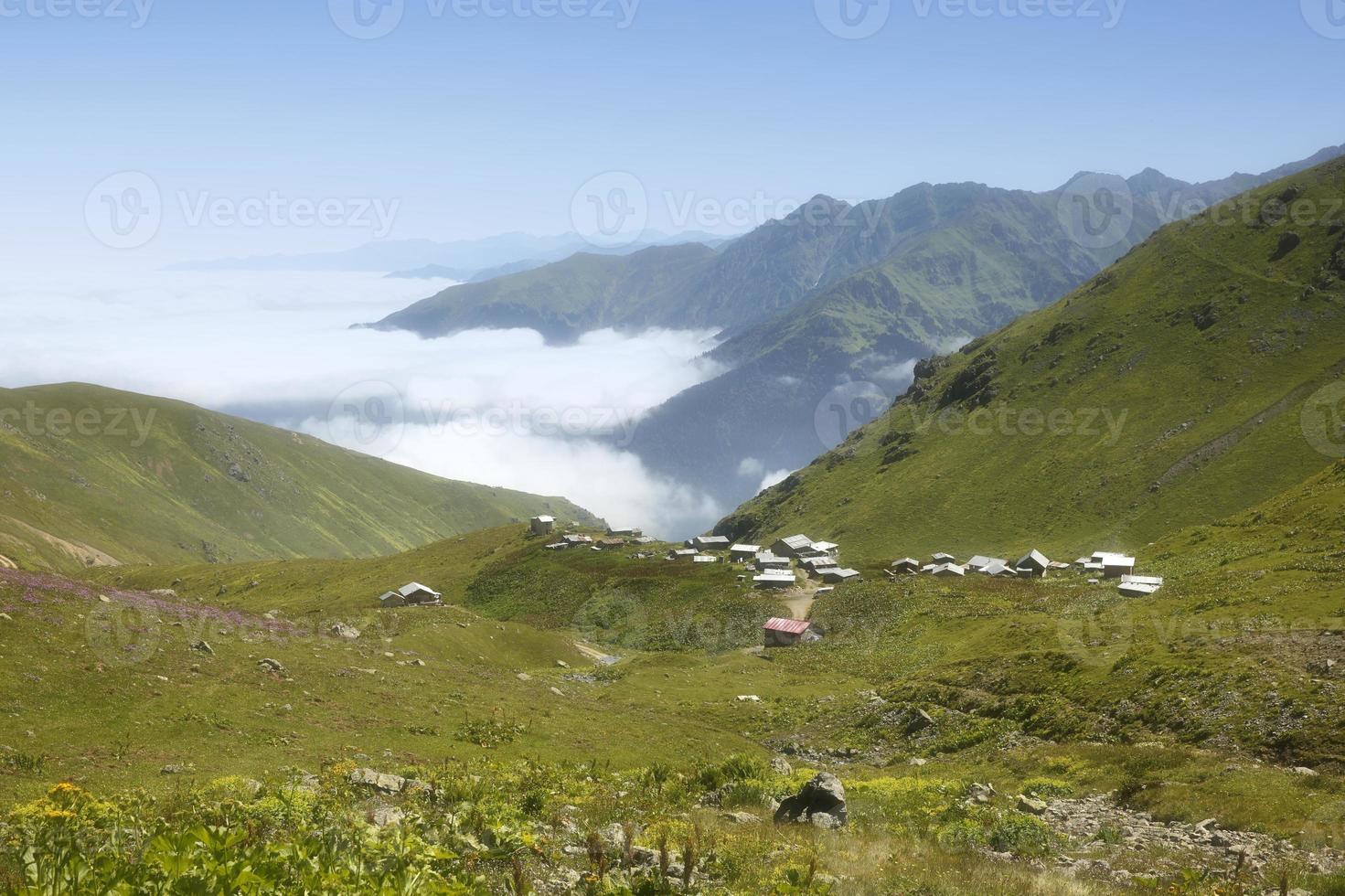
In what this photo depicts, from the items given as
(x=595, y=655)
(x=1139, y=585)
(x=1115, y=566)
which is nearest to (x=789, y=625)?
(x=595, y=655)

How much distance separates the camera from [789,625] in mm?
87000

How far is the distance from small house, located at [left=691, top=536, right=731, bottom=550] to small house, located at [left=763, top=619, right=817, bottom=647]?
266 ft

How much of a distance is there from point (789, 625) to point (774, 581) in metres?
26.2

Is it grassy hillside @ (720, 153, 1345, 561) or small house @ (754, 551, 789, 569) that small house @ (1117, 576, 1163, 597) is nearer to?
small house @ (754, 551, 789, 569)

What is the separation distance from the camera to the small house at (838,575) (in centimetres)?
11854

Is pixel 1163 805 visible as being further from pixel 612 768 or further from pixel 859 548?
pixel 859 548

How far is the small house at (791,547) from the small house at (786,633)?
65.4 metres

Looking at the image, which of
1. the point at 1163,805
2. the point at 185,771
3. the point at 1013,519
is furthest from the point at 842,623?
the point at 1013,519

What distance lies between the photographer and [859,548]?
570 ft

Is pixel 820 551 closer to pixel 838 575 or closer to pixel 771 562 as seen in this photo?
pixel 771 562

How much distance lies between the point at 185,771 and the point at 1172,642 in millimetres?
45399

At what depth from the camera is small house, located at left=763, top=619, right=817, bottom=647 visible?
8600 cm

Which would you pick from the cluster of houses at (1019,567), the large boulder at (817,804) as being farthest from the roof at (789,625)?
the large boulder at (817,804)

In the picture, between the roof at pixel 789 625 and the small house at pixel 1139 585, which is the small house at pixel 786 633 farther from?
the small house at pixel 1139 585
